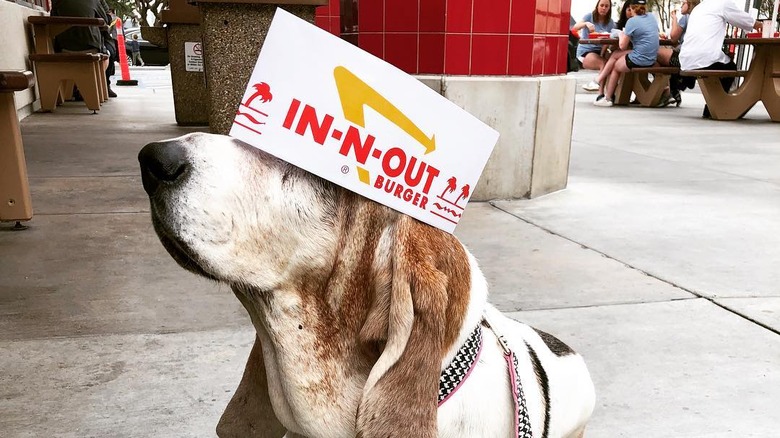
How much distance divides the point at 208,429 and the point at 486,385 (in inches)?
49.9

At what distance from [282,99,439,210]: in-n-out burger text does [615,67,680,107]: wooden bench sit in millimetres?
13072

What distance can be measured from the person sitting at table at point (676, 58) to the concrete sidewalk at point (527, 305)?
305 inches

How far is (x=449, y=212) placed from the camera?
168cm

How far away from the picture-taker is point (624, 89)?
47.4ft

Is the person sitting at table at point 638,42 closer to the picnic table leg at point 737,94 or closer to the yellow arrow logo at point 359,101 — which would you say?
the picnic table leg at point 737,94

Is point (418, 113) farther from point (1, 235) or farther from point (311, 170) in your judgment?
point (1, 235)

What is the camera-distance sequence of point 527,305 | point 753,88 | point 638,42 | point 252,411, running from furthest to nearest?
point 638,42
point 753,88
point 527,305
point 252,411

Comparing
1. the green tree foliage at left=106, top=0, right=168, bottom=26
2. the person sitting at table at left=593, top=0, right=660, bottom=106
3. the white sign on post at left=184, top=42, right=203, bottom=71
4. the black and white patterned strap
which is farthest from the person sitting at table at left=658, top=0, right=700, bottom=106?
the green tree foliage at left=106, top=0, right=168, bottom=26

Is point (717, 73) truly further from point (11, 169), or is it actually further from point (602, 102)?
point (11, 169)

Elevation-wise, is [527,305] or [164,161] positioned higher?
[164,161]

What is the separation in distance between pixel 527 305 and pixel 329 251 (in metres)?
2.23

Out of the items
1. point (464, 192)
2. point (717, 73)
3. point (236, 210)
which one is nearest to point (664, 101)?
point (717, 73)

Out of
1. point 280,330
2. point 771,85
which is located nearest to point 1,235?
point 280,330

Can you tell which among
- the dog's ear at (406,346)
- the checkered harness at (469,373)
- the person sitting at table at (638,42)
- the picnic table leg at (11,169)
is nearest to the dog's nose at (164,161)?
the dog's ear at (406,346)
